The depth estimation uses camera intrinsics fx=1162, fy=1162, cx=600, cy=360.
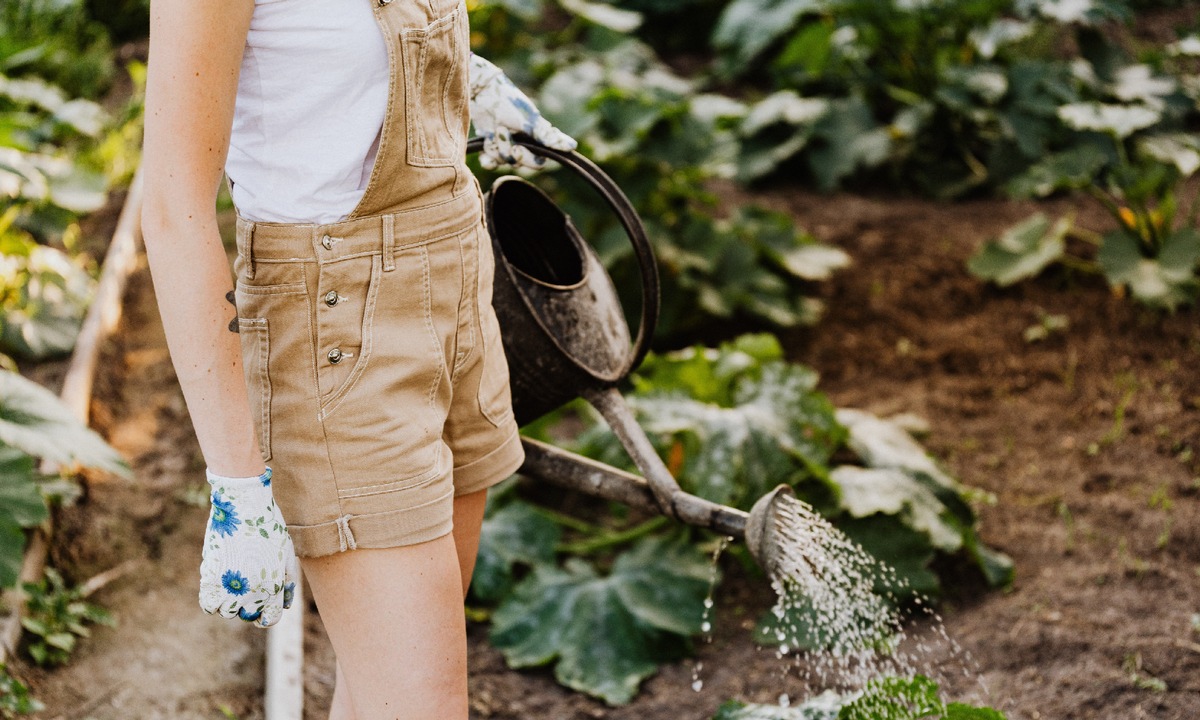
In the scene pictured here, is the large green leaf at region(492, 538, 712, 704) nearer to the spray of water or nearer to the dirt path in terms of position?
the spray of water

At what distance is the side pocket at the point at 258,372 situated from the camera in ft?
4.32

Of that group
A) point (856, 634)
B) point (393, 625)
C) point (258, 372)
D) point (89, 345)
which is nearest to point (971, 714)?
point (856, 634)

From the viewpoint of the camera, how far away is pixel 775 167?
496cm

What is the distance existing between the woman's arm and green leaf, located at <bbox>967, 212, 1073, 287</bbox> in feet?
10.1

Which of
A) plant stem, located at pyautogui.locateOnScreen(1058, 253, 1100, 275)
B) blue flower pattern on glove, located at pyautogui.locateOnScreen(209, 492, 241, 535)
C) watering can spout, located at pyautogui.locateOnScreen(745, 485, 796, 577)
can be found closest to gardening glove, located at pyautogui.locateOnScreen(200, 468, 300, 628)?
blue flower pattern on glove, located at pyautogui.locateOnScreen(209, 492, 241, 535)

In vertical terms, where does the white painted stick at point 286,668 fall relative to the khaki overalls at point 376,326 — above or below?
below

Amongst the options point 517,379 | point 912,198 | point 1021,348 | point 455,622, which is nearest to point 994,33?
point 912,198

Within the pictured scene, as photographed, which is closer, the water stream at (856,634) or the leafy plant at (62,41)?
the water stream at (856,634)

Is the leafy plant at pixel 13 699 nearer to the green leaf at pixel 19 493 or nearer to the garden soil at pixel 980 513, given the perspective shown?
the garden soil at pixel 980 513

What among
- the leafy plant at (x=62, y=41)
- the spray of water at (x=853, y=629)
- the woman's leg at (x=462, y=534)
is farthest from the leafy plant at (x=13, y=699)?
the leafy plant at (x=62, y=41)

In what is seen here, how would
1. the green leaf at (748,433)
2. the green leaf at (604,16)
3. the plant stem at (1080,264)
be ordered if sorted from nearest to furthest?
the green leaf at (748,433) < the plant stem at (1080,264) < the green leaf at (604,16)

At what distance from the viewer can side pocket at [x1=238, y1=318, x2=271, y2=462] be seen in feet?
4.32

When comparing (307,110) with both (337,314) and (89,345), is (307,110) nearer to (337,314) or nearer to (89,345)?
(337,314)

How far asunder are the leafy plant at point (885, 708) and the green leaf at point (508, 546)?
2.95 ft
